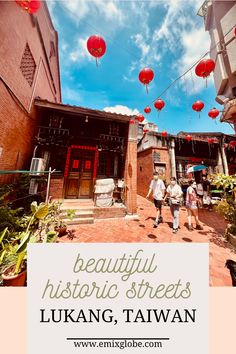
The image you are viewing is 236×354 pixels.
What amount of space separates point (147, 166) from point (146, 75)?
325 inches

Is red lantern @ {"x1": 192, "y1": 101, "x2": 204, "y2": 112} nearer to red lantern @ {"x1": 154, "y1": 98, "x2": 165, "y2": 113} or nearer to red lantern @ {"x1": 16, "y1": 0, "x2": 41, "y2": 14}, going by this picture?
red lantern @ {"x1": 154, "y1": 98, "x2": 165, "y2": 113}


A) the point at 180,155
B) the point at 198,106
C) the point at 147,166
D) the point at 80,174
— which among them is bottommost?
the point at 80,174

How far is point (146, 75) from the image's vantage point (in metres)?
3.64

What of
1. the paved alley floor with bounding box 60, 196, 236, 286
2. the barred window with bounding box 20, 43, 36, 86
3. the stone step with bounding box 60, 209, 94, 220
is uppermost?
the barred window with bounding box 20, 43, 36, 86

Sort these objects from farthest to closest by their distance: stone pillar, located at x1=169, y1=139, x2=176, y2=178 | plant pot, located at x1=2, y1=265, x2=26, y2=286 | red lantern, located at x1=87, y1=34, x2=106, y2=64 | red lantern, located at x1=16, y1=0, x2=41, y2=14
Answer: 1. stone pillar, located at x1=169, y1=139, x2=176, y2=178
2. red lantern, located at x1=87, y1=34, x2=106, y2=64
3. red lantern, located at x1=16, y1=0, x2=41, y2=14
4. plant pot, located at x1=2, y1=265, x2=26, y2=286

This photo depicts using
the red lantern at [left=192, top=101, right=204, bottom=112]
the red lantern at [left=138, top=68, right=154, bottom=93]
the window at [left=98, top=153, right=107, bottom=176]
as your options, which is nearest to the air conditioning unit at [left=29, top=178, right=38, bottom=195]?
the window at [left=98, top=153, right=107, bottom=176]

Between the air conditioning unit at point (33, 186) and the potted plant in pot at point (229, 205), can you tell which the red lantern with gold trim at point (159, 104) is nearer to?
the potted plant in pot at point (229, 205)

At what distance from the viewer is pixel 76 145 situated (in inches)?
280

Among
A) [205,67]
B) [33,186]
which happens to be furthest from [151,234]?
[205,67]

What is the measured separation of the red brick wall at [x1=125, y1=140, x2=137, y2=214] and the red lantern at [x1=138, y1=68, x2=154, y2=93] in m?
3.31

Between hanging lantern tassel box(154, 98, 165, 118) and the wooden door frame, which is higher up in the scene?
hanging lantern tassel box(154, 98, 165, 118)

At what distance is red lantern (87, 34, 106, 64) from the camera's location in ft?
9.82

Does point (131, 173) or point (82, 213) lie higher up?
point (131, 173)

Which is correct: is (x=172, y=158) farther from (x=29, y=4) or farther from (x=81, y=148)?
(x=29, y=4)
